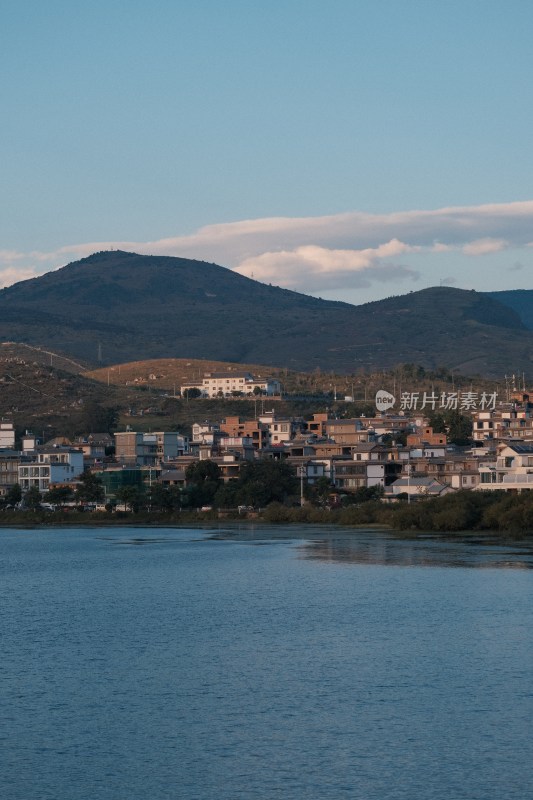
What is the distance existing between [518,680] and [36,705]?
10.3 meters

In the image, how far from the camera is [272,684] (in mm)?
29797

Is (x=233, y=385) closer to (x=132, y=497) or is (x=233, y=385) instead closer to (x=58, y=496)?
(x=58, y=496)

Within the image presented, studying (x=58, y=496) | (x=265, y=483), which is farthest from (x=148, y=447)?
(x=265, y=483)

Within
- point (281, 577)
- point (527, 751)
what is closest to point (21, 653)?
point (527, 751)

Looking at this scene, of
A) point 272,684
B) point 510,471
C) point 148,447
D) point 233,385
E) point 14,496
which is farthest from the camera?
point 233,385

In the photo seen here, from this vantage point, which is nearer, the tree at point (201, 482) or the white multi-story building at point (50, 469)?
the tree at point (201, 482)

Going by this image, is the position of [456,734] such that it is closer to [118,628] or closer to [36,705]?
[36,705]

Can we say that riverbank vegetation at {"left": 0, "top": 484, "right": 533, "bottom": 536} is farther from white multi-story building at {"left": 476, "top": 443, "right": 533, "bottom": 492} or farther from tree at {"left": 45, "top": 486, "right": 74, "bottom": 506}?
white multi-story building at {"left": 476, "top": 443, "right": 533, "bottom": 492}

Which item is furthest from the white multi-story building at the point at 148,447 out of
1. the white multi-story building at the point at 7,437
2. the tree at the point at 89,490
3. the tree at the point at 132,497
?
the tree at the point at 132,497

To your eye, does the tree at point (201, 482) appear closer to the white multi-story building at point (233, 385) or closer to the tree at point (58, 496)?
the tree at point (58, 496)

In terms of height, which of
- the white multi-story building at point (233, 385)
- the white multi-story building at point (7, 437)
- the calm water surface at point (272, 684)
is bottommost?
the calm water surface at point (272, 684)

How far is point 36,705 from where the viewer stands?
28.1m

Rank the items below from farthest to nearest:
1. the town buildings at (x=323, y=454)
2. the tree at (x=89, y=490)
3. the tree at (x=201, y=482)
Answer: the tree at (x=89, y=490) → the tree at (x=201, y=482) → the town buildings at (x=323, y=454)

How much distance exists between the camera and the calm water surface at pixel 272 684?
22703 mm
